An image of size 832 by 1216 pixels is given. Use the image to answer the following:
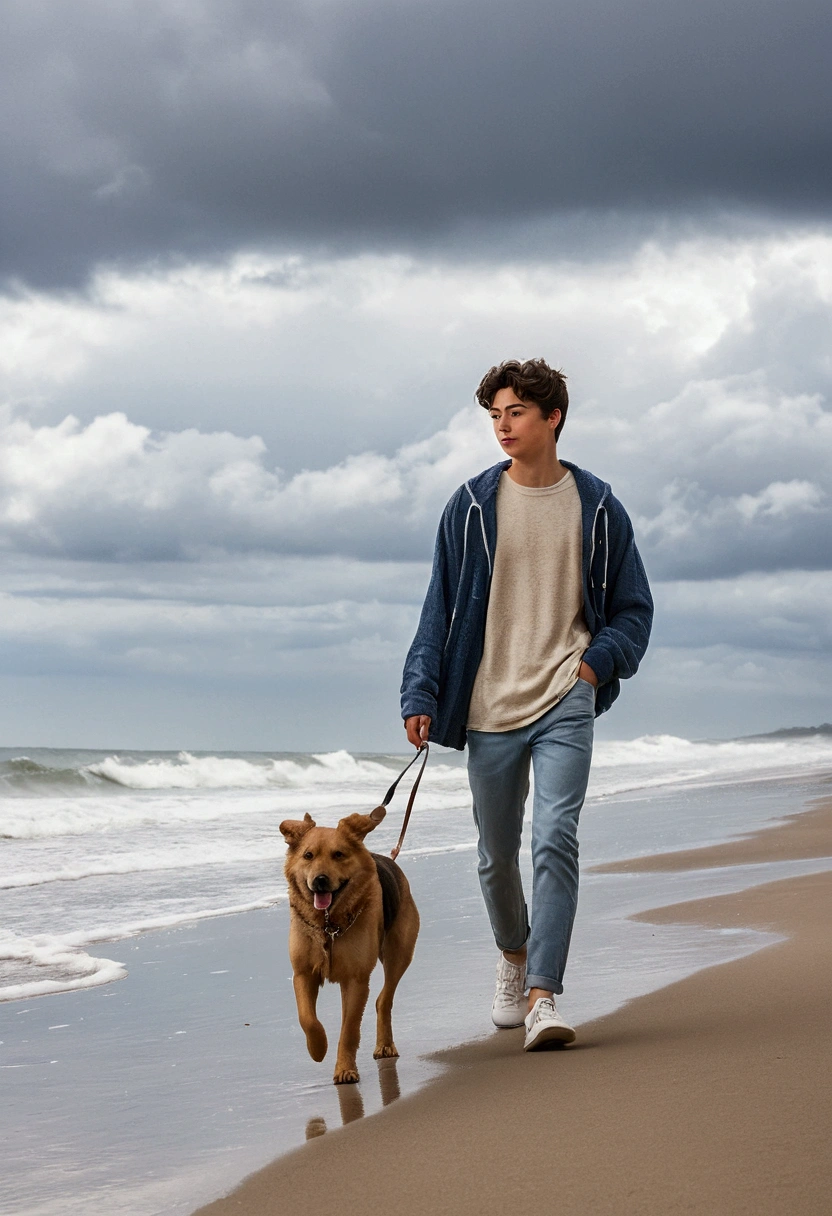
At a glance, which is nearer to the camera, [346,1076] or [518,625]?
[346,1076]

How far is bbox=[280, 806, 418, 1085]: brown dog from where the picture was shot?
12.3 ft

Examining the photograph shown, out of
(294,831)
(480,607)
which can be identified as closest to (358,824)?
(294,831)

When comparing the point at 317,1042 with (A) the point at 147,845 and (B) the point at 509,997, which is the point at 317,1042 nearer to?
(B) the point at 509,997

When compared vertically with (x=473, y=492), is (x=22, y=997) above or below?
below

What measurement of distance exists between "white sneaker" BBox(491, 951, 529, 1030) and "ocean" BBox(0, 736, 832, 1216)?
0.07 m

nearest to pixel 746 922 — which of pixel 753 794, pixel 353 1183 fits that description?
pixel 353 1183

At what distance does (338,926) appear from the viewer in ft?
12.4

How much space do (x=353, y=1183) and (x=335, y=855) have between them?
1.36 m

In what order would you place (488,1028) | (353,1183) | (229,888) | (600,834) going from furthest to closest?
1. (600,834)
2. (229,888)
3. (488,1028)
4. (353,1183)

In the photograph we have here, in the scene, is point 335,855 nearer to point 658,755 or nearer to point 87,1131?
point 87,1131

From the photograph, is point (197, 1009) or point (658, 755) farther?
point (658, 755)

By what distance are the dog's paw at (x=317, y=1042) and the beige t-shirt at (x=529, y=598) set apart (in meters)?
1.09

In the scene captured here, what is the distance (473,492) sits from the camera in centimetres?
429

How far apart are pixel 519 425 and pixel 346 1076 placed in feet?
6.85
